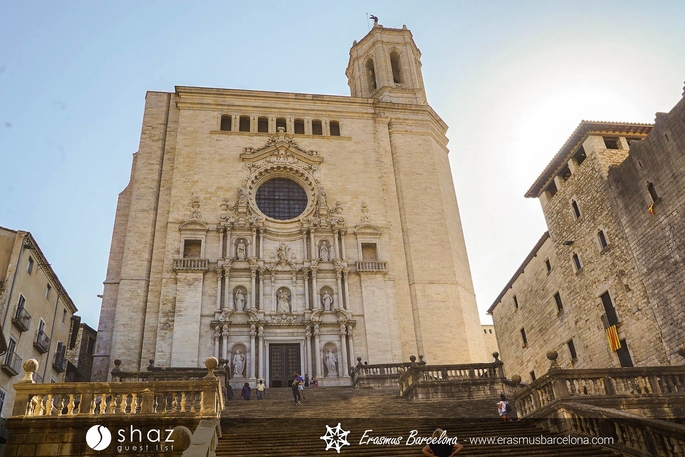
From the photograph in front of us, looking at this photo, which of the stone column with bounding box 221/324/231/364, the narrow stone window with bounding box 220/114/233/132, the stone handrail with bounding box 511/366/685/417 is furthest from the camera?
the narrow stone window with bounding box 220/114/233/132

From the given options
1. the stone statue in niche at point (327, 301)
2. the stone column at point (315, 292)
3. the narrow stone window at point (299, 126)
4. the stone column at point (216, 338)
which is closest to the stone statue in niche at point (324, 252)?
the stone column at point (315, 292)

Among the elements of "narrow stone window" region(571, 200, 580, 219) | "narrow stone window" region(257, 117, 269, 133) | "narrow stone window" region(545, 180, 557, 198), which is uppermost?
"narrow stone window" region(257, 117, 269, 133)

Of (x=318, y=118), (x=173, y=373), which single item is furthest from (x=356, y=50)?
(x=173, y=373)

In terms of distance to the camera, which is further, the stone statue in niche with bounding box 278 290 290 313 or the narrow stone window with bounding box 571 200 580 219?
the stone statue in niche with bounding box 278 290 290 313

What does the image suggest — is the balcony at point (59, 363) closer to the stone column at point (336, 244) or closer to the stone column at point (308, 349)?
the stone column at point (308, 349)

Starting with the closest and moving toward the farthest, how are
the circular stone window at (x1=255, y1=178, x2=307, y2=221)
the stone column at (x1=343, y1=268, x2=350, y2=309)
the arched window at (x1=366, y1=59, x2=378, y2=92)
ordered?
the stone column at (x1=343, y1=268, x2=350, y2=309)
the circular stone window at (x1=255, y1=178, x2=307, y2=221)
the arched window at (x1=366, y1=59, x2=378, y2=92)

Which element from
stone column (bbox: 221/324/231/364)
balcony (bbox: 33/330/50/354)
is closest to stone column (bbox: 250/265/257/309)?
stone column (bbox: 221/324/231/364)

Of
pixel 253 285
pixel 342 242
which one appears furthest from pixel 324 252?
pixel 253 285

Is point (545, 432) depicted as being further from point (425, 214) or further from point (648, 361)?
point (425, 214)

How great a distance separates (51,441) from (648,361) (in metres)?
17.1

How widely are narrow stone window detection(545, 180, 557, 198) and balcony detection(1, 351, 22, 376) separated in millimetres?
22093

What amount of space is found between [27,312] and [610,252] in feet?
70.4

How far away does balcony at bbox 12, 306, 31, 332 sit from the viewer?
65.7ft

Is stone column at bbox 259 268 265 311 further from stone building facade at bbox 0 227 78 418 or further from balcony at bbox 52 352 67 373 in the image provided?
balcony at bbox 52 352 67 373
